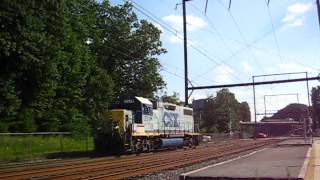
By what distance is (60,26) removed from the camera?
4281 cm

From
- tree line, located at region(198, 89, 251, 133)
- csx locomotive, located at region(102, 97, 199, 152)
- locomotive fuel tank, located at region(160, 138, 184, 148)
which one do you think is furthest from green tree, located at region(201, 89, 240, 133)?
csx locomotive, located at region(102, 97, 199, 152)

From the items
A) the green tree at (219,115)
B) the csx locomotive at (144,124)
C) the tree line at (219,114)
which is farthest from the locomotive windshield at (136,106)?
the green tree at (219,115)

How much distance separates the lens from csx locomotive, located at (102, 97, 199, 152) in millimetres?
34062

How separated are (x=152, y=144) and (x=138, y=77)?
32.4 m

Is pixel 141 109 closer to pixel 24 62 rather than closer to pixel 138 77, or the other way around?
pixel 24 62

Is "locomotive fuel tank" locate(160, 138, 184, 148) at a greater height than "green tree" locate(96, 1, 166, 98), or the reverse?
"green tree" locate(96, 1, 166, 98)

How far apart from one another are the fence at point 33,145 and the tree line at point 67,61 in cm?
256

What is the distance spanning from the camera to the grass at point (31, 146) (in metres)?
31.7

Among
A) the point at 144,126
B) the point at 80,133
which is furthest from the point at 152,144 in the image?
the point at 80,133

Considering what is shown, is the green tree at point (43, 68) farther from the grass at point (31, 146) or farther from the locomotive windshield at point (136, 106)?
the locomotive windshield at point (136, 106)

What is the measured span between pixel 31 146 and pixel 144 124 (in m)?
7.89

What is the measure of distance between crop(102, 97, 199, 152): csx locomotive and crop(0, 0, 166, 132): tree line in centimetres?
753

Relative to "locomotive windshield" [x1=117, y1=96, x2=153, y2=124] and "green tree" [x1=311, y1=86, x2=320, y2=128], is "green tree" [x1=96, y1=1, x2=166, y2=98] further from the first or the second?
"green tree" [x1=311, y1=86, x2=320, y2=128]

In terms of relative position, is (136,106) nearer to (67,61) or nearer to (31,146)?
(31,146)
